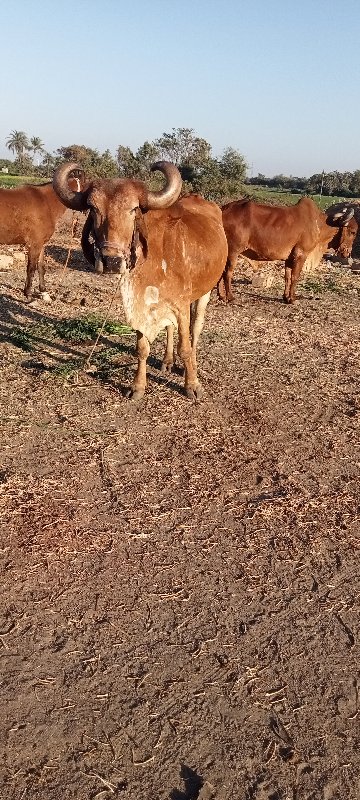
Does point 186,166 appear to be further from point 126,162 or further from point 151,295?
point 151,295

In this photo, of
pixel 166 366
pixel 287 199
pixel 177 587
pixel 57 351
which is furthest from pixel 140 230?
pixel 287 199

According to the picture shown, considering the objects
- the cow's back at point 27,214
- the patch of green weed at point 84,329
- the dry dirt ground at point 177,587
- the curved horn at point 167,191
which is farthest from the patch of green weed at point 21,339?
the curved horn at point 167,191

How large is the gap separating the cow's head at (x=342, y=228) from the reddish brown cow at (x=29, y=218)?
20.1 ft

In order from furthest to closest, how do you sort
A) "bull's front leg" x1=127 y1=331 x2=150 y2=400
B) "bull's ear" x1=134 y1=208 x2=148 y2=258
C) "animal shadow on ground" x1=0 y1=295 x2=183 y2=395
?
"animal shadow on ground" x1=0 y1=295 x2=183 y2=395 < "bull's front leg" x1=127 y1=331 x2=150 y2=400 < "bull's ear" x1=134 y1=208 x2=148 y2=258

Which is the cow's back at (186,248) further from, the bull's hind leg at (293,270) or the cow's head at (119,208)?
the bull's hind leg at (293,270)

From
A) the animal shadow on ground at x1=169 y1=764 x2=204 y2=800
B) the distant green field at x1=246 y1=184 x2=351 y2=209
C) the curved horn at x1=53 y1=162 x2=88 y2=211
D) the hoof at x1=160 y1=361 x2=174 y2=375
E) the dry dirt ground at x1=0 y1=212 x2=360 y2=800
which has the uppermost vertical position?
the distant green field at x1=246 y1=184 x2=351 y2=209

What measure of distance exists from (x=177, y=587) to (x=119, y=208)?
11.3 ft

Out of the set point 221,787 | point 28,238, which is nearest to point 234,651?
point 221,787

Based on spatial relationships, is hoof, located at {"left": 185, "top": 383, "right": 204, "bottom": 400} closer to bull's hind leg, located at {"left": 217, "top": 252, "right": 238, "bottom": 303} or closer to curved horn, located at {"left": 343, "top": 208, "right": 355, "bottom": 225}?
bull's hind leg, located at {"left": 217, "top": 252, "right": 238, "bottom": 303}

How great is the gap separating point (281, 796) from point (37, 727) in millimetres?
1282

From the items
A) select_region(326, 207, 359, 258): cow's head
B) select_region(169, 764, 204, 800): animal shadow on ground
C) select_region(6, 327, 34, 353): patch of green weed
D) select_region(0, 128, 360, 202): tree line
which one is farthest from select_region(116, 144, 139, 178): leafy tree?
select_region(169, 764, 204, 800): animal shadow on ground

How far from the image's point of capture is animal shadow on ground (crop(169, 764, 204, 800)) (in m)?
2.96

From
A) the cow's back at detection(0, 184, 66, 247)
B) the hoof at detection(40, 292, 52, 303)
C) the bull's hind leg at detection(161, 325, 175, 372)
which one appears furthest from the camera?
the hoof at detection(40, 292, 52, 303)

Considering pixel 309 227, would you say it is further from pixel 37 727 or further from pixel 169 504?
pixel 37 727
